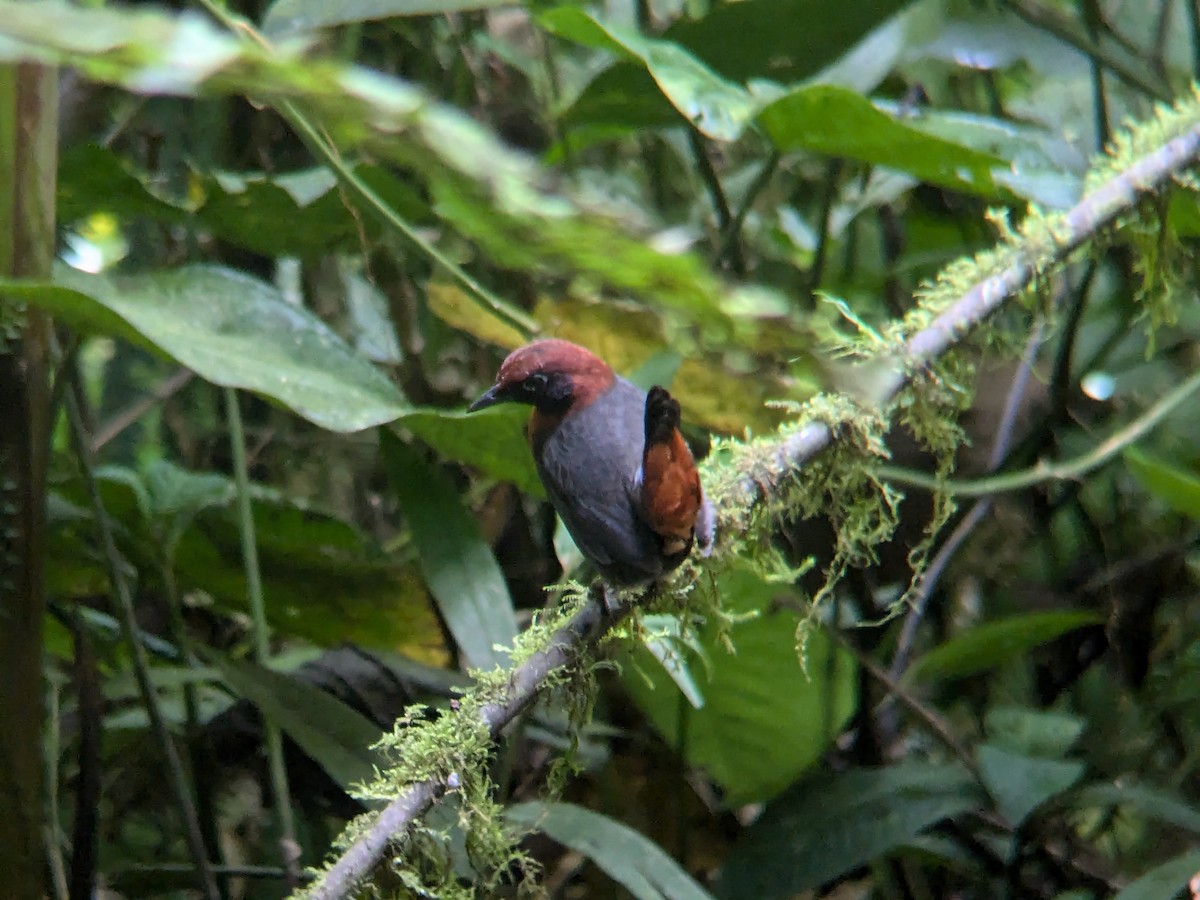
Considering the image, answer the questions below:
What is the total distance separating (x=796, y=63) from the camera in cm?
225

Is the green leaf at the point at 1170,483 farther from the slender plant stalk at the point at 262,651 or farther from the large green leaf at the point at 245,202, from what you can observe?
the slender plant stalk at the point at 262,651

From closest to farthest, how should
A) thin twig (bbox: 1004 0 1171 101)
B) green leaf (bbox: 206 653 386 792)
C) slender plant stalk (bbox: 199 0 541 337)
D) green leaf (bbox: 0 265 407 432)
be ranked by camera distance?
green leaf (bbox: 0 265 407 432), slender plant stalk (bbox: 199 0 541 337), green leaf (bbox: 206 653 386 792), thin twig (bbox: 1004 0 1171 101)

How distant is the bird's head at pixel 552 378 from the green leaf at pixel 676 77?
40 centimetres

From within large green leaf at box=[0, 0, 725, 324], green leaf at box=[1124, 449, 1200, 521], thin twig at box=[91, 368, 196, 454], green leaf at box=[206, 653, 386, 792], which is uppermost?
thin twig at box=[91, 368, 196, 454]

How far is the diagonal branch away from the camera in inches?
42.6

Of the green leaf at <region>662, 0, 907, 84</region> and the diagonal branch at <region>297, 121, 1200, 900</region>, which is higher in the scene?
the green leaf at <region>662, 0, 907, 84</region>

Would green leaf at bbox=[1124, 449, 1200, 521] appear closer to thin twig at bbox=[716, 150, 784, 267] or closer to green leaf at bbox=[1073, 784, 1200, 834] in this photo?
green leaf at bbox=[1073, 784, 1200, 834]

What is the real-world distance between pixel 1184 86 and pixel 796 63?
4.49 ft

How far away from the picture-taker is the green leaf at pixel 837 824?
6.18ft

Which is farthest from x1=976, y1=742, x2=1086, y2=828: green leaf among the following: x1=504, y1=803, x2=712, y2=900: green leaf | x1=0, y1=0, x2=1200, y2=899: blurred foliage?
x1=504, y1=803, x2=712, y2=900: green leaf

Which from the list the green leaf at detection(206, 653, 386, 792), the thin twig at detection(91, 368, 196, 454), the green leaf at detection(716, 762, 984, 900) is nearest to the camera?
the green leaf at detection(206, 653, 386, 792)

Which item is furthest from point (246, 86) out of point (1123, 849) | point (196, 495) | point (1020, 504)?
point (1123, 849)

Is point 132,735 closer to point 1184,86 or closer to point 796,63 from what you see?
point 796,63

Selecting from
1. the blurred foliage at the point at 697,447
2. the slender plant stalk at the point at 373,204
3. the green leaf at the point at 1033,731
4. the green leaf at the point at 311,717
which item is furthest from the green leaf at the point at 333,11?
the green leaf at the point at 1033,731
